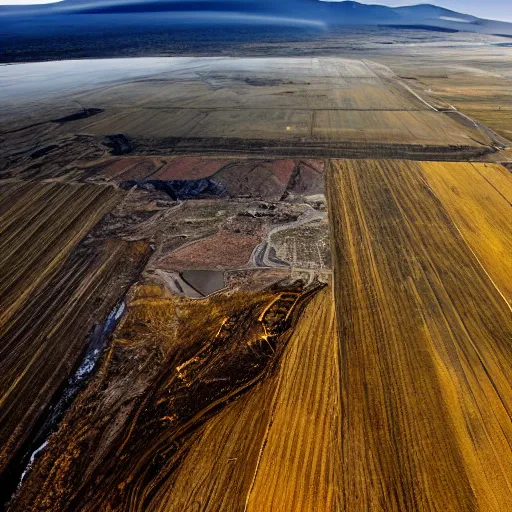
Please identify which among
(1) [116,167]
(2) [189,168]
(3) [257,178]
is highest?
(3) [257,178]

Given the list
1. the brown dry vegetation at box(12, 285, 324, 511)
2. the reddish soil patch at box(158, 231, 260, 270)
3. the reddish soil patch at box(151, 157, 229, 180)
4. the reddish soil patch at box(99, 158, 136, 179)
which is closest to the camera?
the brown dry vegetation at box(12, 285, 324, 511)

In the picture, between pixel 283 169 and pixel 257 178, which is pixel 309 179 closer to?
pixel 283 169

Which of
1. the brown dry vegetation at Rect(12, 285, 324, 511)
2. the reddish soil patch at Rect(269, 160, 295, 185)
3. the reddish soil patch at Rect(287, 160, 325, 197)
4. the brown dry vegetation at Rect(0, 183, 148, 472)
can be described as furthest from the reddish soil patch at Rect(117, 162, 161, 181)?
the brown dry vegetation at Rect(12, 285, 324, 511)

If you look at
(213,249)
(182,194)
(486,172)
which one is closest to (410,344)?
(213,249)

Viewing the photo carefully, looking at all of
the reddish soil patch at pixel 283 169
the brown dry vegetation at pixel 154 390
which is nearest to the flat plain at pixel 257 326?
the brown dry vegetation at pixel 154 390

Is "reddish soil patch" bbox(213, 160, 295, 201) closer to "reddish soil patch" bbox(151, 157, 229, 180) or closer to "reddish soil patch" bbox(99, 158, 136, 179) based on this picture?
"reddish soil patch" bbox(151, 157, 229, 180)

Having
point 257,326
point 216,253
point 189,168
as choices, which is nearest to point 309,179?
point 189,168

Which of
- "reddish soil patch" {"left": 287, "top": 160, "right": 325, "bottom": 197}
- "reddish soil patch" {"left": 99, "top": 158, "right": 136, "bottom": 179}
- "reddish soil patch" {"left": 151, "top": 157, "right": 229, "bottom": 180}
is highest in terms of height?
"reddish soil patch" {"left": 287, "top": 160, "right": 325, "bottom": 197}
